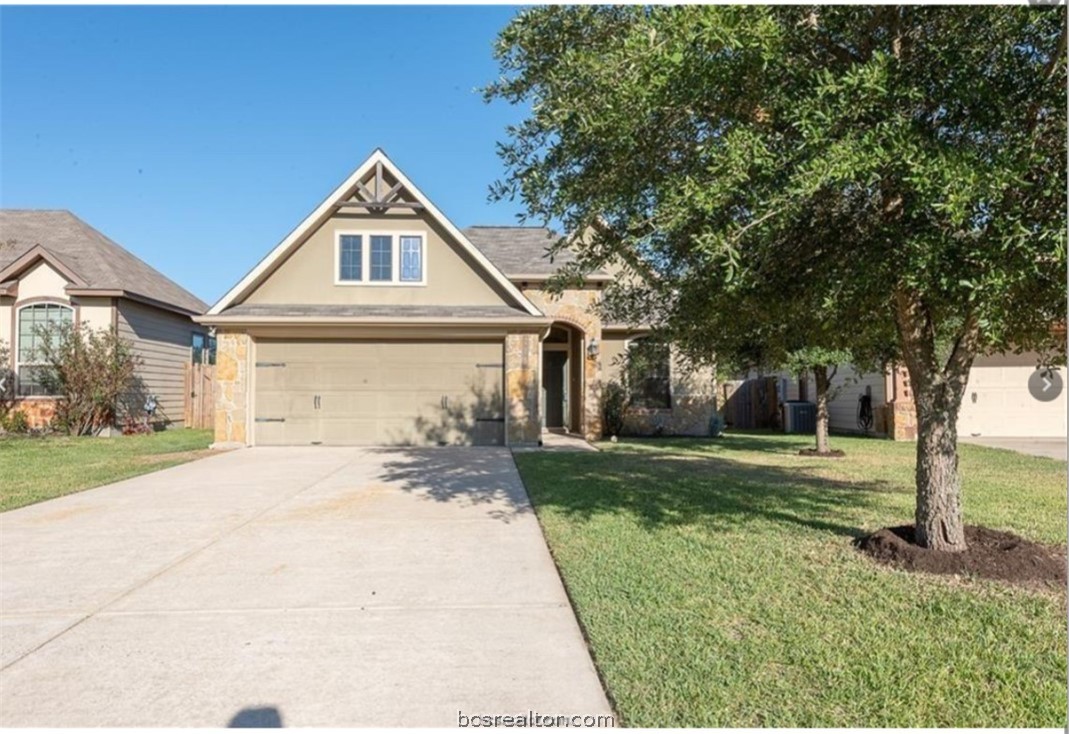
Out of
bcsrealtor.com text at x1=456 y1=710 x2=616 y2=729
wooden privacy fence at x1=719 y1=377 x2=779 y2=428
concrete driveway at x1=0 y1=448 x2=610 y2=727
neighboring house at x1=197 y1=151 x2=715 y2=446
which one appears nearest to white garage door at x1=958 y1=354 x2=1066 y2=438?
wooden privacy fence at x1=719 y1=377 x2=779 y2=428

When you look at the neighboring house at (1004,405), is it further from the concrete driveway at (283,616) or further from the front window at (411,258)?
the concrete driveway at (283,616)

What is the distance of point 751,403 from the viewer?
23203 mm

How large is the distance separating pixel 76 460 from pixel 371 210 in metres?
7.21

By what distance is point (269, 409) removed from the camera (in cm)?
1402

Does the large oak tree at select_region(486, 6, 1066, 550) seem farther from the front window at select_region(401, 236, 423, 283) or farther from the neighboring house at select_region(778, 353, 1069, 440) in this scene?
the neighboring house at select_region(778, 353, 1069, 440)

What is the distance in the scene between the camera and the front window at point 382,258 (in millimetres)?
14383

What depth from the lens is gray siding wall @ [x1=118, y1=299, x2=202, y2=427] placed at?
17.4 meters

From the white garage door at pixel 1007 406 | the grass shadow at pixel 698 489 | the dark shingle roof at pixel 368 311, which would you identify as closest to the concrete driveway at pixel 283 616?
the grass shadow at pixel 698 489

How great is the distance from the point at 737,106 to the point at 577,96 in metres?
1.09

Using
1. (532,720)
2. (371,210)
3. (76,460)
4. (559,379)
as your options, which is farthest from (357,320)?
(532,720)

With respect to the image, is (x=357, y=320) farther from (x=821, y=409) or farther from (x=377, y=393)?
(x=821, y=409)

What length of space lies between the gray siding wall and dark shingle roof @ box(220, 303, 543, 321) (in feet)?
18.3

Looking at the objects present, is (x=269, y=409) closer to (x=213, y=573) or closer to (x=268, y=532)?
(x=268, y=532)

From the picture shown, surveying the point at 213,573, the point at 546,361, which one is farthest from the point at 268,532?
the point at 546,361
